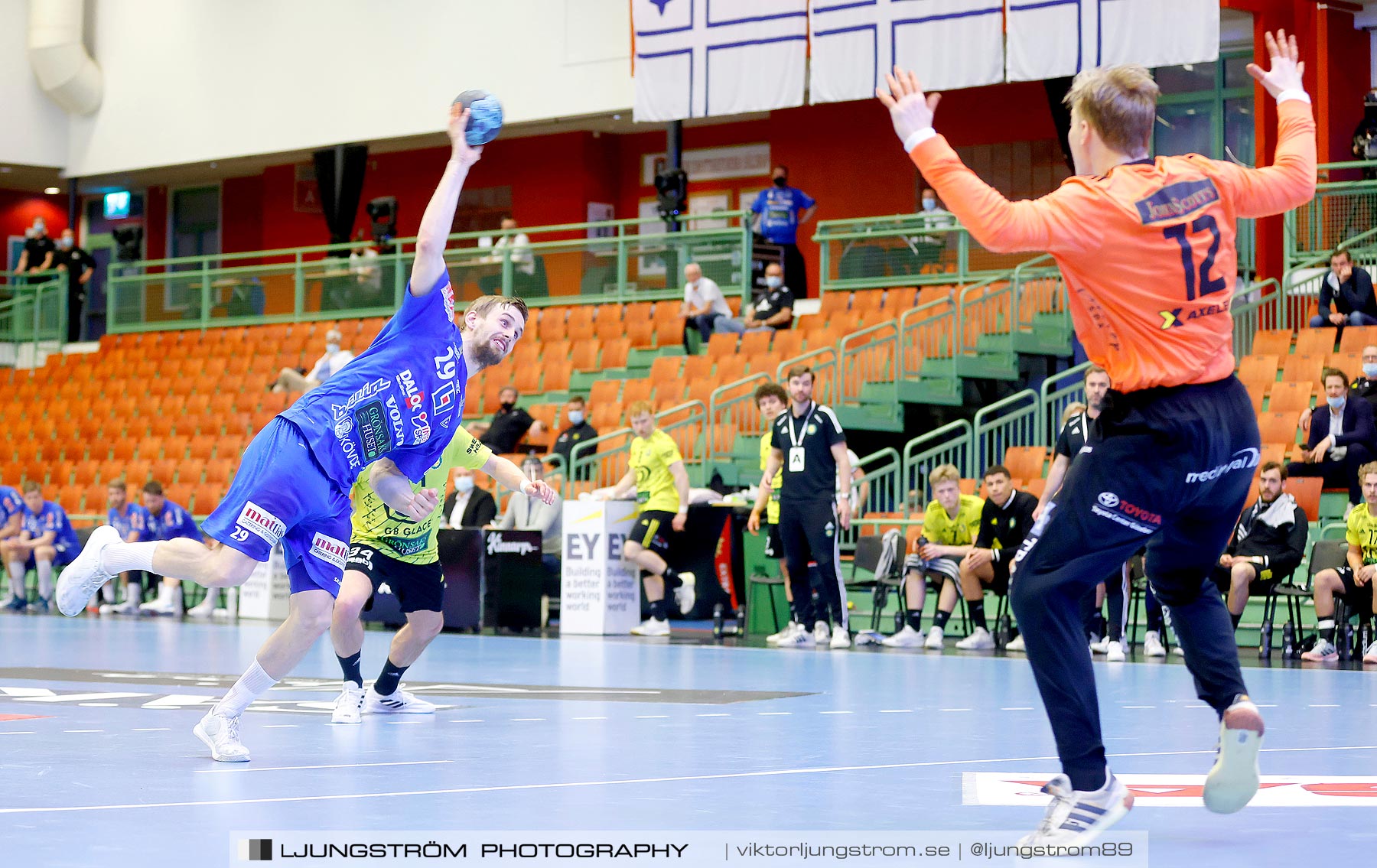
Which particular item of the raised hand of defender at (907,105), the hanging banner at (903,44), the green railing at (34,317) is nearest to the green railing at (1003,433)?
the hanging banner at (903,44)

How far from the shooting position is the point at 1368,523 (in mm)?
12883

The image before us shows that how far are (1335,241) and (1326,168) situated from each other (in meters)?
0.85

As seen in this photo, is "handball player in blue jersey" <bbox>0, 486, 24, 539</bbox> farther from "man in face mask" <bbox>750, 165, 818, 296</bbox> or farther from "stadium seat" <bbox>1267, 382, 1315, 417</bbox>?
"stadium seat" <bbox>1267, 382, 1315, 417</bbox>

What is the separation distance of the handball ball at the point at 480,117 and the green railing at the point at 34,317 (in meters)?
27.3

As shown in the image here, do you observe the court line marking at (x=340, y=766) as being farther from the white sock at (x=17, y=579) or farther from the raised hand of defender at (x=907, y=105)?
the white sock at (x=17, y=579)

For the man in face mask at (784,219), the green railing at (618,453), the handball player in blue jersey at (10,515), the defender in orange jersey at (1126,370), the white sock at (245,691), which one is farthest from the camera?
the man in face mask at (784,219)

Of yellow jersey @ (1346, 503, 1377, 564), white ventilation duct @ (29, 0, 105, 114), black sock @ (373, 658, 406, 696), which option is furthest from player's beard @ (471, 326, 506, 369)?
white ventilation duct @ (29, 0, 105, 114)

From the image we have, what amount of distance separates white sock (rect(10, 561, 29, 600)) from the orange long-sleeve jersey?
1915cm

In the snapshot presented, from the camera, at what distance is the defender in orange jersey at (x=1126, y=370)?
14.5ft

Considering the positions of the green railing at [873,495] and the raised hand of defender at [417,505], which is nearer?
the raised hand of defender at [417,505]

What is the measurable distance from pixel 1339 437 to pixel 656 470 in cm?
607

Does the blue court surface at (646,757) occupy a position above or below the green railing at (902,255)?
below

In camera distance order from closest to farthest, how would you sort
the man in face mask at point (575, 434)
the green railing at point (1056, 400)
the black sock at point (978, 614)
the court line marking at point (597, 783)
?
the court line marking at point (597, 783)
the black sock at point (978, 614)
the green railing at point (1056, 400)
the man in face mask at point (575, 434)

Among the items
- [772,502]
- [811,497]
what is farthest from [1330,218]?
[811,497]
